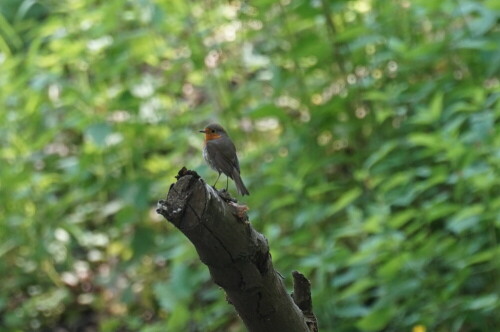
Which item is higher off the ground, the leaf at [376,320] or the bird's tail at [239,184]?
the bird's tail at [239,184]

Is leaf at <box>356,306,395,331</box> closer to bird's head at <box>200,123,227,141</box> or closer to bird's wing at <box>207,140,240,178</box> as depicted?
bird's head at <box>200,123,227,141</box>

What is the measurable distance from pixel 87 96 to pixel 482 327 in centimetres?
250

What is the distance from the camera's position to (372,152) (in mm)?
5027

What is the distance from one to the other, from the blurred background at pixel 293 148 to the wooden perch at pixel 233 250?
1.73 metres

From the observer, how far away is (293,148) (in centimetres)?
506

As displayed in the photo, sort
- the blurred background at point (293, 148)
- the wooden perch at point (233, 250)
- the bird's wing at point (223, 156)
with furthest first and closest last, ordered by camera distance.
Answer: the blurred background at point (293, 148) < the bird's wing at point (223, 156) < the wooden perch at point (233, 250)

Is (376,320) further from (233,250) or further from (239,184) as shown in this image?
(233,250)

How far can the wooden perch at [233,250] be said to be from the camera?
6.26 feet

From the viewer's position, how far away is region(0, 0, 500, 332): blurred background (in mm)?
4125

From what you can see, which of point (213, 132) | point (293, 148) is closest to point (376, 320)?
point (293, 148)

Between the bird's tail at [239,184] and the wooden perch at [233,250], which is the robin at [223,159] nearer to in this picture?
the bird's tail at [239,184]

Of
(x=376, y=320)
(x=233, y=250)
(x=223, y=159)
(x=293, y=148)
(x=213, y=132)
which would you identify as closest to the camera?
(x=233, y=250)

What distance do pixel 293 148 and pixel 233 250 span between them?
3.08m

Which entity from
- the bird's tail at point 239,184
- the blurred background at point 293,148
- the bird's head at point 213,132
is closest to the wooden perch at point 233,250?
the bird's tail at point 239,184
